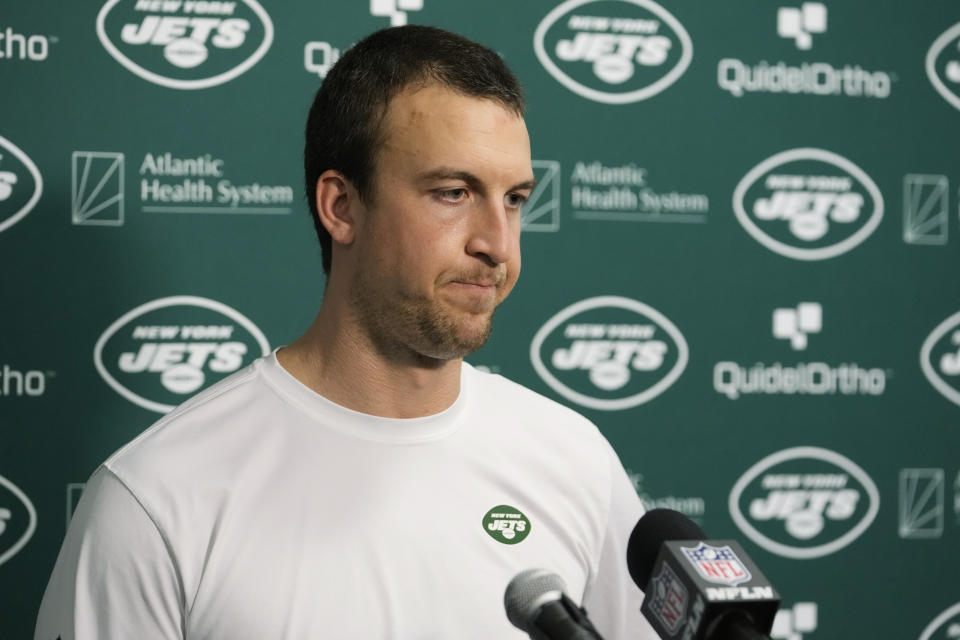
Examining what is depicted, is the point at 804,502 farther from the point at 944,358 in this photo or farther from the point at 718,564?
the point at 718,564

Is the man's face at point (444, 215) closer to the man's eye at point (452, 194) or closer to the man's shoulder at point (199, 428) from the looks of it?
the man's eye at point (452, 194)

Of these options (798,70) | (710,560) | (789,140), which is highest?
(798,70)

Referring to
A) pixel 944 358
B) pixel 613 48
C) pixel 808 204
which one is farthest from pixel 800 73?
pixel 944 358

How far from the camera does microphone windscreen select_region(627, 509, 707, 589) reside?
86 cm

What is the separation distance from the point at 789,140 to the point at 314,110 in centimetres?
107

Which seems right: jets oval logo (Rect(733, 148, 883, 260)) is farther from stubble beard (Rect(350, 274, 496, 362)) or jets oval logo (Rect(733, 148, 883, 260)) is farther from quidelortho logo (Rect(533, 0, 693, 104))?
stubble beard (Rect(350, 274, 496, 362))

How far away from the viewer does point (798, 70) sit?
2129 mm

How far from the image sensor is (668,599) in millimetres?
766

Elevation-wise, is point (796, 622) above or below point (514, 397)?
below

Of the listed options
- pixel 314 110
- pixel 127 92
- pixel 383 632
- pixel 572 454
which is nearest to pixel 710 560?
pixel 383 632

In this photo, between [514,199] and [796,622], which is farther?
[796,622]

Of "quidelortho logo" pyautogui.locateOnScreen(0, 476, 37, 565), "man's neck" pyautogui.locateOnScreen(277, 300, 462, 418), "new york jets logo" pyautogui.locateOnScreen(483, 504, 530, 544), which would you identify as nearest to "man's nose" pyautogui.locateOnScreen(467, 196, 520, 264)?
"man's neck" pyautogui.locateOnScreen(277, 300, 462, 418)

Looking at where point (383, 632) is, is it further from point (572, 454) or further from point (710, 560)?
point (710, 560)

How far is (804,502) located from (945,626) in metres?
0.41
